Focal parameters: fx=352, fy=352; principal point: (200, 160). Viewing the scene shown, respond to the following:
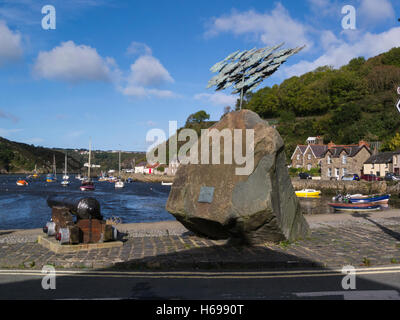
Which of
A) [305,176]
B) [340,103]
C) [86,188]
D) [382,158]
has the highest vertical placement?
[340,103]

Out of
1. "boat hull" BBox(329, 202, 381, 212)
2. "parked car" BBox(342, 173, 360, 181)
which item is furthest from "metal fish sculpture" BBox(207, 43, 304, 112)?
"parked car" BBox(342, 173, 360, 181)

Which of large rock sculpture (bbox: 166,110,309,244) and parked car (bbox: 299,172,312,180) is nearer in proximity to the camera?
large rock sculpture (bbox: 166,110,309,244)

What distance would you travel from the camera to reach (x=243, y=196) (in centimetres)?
912

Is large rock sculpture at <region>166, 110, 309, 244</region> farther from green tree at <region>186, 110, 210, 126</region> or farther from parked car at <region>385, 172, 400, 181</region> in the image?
green tree at <region>186, 110, 210, 126</region>

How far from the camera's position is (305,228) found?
11.3 meters

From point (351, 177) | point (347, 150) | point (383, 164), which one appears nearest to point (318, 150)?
point (347, 150)

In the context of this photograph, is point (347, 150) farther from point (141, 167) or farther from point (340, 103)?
point (141, 167)

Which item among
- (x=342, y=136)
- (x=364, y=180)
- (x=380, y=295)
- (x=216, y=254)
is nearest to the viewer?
(x=380, y=295)

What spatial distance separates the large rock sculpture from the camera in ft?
29.8

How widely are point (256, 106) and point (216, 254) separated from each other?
13118 centimetres

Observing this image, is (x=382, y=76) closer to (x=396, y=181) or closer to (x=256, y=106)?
(x=256, y=106)

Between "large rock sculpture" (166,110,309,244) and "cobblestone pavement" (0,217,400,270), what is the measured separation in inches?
20.2

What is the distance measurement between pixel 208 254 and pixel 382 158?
58704 millimetres
